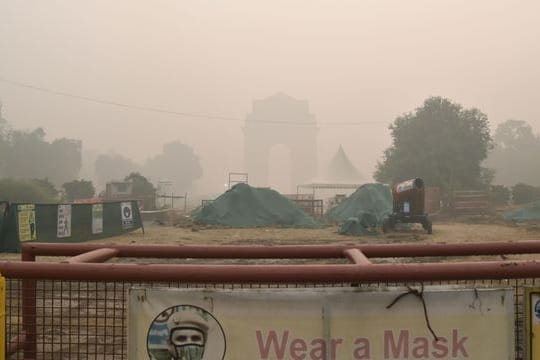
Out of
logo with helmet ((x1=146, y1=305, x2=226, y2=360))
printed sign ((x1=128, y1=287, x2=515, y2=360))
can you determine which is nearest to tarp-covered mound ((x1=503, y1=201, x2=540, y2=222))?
printed sign ((x1=128, y1=287, x2=515, y2=360))

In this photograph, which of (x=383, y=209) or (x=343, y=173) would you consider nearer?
(x=383, y=209)

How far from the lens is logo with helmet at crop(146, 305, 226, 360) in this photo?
2092mm

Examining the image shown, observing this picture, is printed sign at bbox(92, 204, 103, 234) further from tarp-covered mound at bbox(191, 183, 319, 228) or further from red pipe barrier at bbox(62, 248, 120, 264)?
red pipe barrier at bbox(62, 248, 120, 264)

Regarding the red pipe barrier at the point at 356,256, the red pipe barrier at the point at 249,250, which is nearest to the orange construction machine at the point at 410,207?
the red pipe barrier at the point at 249,250

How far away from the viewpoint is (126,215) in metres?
22.4

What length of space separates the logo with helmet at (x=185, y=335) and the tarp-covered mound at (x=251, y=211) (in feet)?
84.1

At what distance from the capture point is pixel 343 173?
2970 inches

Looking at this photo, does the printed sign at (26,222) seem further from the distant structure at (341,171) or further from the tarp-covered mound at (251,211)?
the distant structure at (341,171)

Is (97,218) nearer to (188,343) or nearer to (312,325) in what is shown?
(188,343)

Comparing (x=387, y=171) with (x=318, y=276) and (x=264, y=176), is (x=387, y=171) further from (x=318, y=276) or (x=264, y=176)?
(x=264, y=176)

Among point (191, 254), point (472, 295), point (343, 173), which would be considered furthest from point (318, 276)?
point (343, 173)

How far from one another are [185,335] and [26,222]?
15505 millimetres

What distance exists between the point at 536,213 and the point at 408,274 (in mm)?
34486

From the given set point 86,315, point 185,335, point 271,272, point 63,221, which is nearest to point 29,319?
point 86,315
